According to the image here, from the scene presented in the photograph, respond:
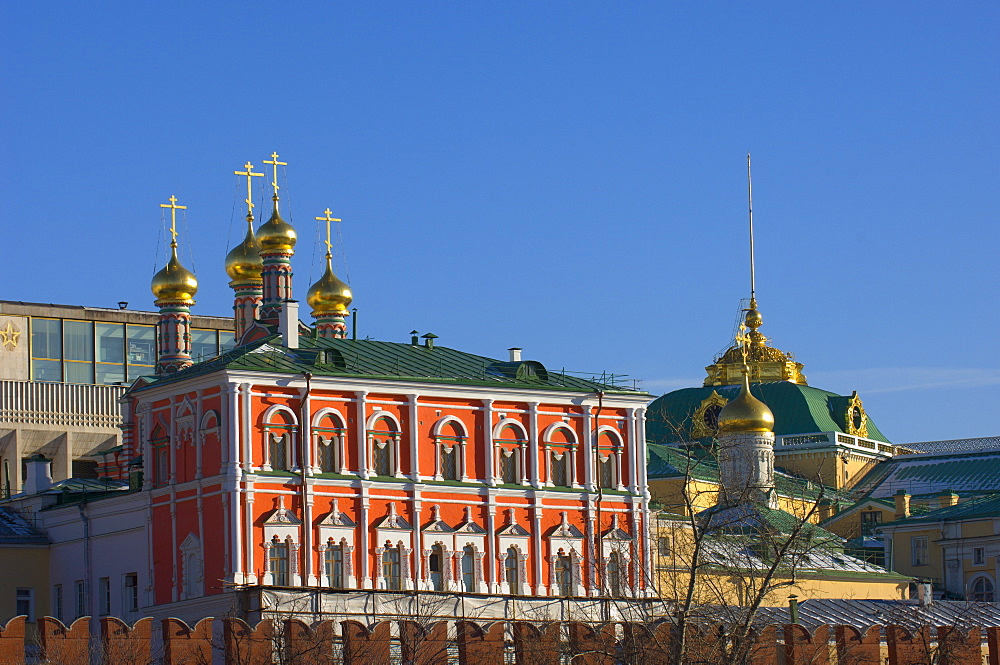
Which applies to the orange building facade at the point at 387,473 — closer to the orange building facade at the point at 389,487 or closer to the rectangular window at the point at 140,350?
the orange building facade at the point at 389,487

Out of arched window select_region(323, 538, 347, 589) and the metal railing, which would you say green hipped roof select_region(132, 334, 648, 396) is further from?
the metal railing

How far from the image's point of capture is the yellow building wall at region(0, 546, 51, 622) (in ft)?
237

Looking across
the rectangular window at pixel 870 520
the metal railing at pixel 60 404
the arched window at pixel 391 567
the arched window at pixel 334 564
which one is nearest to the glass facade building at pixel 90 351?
the metal railing at pixel 60 404

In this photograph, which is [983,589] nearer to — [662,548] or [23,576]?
[662,548]

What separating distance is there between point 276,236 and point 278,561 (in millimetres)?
18470

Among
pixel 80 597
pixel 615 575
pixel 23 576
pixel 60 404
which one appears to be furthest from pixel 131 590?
pixel 60 404

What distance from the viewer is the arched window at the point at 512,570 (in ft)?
229

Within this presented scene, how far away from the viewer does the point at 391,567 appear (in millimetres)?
68250

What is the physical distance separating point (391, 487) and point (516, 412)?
5.02m

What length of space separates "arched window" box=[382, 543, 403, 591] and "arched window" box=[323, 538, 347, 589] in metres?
1.35

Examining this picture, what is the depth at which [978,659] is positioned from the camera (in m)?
57.5

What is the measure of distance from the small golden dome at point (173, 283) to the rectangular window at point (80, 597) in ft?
55.5

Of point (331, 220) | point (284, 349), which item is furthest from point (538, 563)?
point (331, 220)

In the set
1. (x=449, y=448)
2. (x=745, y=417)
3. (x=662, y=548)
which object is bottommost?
(x=662, y=548)
